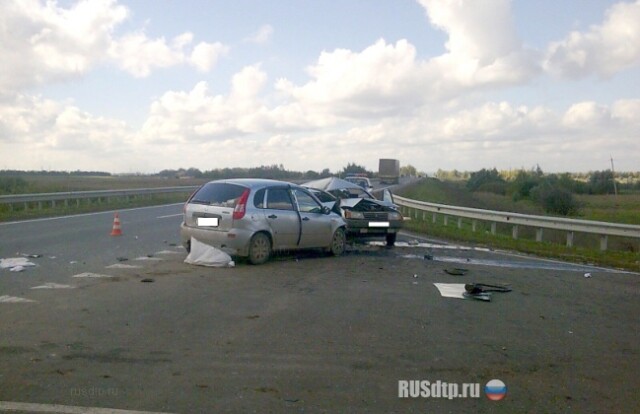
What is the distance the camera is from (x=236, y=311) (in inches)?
323

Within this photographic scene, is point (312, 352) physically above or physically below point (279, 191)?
below

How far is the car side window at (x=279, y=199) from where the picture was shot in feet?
41.9

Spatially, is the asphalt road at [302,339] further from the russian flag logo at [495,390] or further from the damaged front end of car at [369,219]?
the damaged front end of car at [369,219]

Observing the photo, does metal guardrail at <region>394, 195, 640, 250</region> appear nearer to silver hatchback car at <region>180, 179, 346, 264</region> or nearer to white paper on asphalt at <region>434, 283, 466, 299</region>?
silver hatchback car at <region>180, 179, 346, 264</region>

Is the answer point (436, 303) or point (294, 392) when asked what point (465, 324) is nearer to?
point (436, 303)

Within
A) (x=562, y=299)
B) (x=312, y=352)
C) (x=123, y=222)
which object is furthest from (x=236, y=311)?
(x=123, y=222)

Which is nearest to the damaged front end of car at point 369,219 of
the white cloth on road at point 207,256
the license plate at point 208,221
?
the license plate at point 208,221

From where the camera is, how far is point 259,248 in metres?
12.3

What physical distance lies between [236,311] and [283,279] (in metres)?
2.62

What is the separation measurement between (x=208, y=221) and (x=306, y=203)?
230cm

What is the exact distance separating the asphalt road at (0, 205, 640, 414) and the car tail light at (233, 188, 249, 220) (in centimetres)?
96

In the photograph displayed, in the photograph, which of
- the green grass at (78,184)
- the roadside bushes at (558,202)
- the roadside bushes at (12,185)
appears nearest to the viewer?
the roadside bushes at (12,185)

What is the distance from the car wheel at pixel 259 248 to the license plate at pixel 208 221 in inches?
30.2

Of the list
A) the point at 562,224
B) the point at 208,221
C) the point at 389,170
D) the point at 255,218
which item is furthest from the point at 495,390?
the point at 389,170
